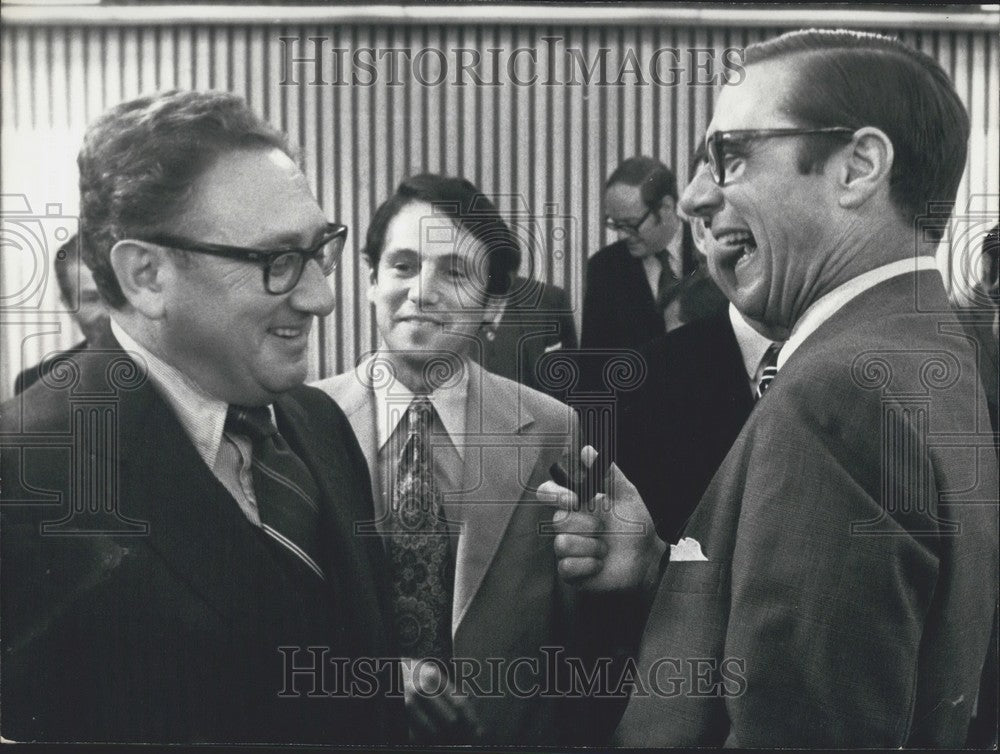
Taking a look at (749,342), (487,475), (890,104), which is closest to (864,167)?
(890,104)

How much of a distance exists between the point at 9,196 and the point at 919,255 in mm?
2712

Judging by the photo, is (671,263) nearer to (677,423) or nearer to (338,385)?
(677,423)

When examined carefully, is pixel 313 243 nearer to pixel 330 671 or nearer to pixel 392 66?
pixel 392 66

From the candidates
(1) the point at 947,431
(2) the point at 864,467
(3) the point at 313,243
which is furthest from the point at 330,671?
(1) the point at 947,431

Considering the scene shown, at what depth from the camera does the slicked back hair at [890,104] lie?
3699mm

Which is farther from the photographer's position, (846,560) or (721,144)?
(721,144)

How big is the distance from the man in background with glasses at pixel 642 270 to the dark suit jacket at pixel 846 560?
37cm

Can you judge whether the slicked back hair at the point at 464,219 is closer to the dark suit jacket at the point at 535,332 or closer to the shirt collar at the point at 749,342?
the dark suit jacket at the point at 535,332

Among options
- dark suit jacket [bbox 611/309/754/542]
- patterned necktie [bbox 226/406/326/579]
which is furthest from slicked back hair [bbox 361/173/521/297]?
patterned necktie [bbox 226/406/326/579]

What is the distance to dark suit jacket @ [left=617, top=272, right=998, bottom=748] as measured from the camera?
3602mm

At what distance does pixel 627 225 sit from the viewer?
148 inches

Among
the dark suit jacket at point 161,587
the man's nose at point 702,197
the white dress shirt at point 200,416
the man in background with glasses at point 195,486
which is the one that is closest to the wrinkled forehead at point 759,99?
the man's nose at point 702,197

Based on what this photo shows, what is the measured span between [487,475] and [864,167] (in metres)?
1.42

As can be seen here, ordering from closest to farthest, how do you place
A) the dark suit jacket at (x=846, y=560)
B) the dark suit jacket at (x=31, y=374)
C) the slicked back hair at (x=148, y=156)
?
the dark suit jacket at (x=846, y=560), the slicked back hair at (x=148, y=156), the dark suit jacket at (x=31, y=374)
